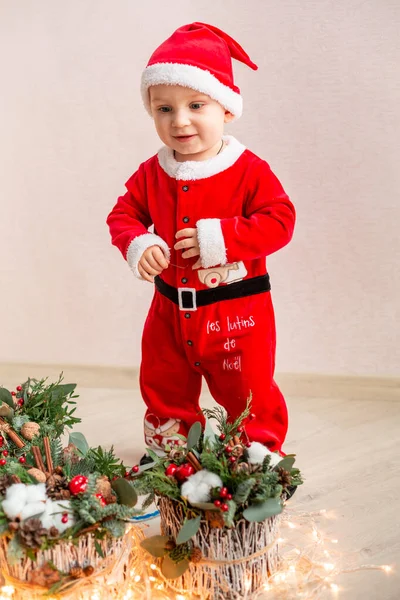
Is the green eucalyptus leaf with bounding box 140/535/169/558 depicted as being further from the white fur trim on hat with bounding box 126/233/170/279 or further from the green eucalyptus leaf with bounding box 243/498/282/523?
the white fur trim on hat with bounding box 126/233/170/279

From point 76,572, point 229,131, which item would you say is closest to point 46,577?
point 76,572

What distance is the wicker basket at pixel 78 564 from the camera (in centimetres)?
113

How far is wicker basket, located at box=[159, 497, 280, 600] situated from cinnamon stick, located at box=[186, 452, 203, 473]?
0.07 meters

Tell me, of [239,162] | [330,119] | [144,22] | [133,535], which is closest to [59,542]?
[133,535]

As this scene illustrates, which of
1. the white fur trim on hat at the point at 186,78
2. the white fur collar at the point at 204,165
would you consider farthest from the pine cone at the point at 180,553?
the white fur trim on hat at the point at 186,78

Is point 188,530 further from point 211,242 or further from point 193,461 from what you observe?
point 211,242

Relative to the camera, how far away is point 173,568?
3.91 feet

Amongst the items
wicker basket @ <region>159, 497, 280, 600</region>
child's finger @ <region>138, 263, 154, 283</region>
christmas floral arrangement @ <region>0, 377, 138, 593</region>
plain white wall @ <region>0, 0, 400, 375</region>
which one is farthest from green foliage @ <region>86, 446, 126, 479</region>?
plain white wall @ <region>0, 0, 400, 375</region>

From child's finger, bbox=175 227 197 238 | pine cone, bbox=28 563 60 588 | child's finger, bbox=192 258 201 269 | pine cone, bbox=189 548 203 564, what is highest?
child's finger, bbox=175 227 197 238

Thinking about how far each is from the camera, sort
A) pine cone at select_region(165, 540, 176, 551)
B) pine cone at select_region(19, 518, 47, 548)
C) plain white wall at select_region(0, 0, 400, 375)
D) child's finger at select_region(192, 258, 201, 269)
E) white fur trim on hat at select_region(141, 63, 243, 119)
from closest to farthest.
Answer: pine cone at select_region(19, 518, 47, 548) → pine cone at select_region(165, 540, 176, 551) → white fur trim on hat at select_region(141, 63, 243, 119) → child's finger at select_region(192, 258, 201, 269) → plain white wall at select_region(0, 0, 400, 375)

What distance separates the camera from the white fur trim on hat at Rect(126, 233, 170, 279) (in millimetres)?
1439

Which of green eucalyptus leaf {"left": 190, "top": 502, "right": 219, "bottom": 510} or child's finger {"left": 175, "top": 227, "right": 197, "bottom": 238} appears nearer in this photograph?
green eucalyptus leaf {"left": 190, "top": 502, "right": 219, "bottom": 510}

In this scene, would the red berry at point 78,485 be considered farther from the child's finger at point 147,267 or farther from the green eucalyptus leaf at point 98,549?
the child's finger at point 147,267

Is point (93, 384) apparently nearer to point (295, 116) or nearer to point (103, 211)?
point (103, 211)
